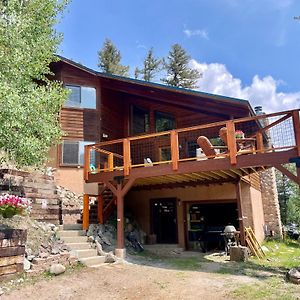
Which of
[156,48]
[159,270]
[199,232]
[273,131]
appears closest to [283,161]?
[273,131]

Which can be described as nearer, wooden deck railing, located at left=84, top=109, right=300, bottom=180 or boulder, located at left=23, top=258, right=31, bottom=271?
boulder, located at left=23, top=258, right=31, bottom=271

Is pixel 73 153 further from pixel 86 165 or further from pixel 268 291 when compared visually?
pixel 268 291

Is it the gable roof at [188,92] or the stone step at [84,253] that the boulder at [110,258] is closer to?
the stone step at [84,253]

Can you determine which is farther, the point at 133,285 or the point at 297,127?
the point at 297,127

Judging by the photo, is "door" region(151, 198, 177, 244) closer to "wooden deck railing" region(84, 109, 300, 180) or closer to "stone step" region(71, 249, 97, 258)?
"wooden deck railing" region(84, 109, 300, 180)

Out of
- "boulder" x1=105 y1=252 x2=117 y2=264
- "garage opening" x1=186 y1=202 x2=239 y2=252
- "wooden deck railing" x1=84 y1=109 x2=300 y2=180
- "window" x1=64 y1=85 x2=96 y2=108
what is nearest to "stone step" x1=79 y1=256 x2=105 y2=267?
"boulder" x1=105 y1=252 x2=117 y2=264

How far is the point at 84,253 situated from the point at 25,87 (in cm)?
443

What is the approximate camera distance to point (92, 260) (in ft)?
25.8

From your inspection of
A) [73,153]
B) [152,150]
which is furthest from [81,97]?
[152,150]

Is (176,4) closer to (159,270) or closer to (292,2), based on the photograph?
(292,2)

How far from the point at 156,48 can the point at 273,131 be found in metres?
25.0

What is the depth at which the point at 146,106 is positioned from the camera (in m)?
14.4

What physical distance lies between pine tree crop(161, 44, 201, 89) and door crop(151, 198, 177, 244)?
19.5 m

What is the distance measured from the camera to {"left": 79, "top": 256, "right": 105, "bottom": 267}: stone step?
Result: 299 inches
